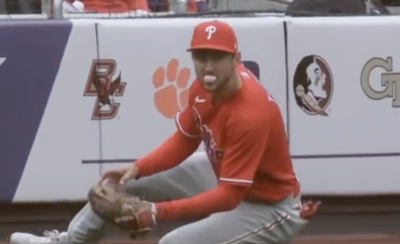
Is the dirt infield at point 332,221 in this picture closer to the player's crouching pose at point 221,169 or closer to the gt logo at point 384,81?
the gt logo at point 384,81

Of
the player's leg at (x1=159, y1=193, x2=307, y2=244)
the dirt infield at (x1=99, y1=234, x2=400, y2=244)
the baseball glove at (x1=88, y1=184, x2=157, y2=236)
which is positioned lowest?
the dirt infield at (x1=99, y1=234, x2=400, y2=244)

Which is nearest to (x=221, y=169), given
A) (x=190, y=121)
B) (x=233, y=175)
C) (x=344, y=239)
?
(x=233, y=175)

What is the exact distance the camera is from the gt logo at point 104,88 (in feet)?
23.8

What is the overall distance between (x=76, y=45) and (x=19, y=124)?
63cm

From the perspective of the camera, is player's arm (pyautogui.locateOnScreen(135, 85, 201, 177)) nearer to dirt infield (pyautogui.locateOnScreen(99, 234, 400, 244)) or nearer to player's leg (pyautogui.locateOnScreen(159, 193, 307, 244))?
player's leg (pyautogui.locateOnScreen(159, 193, 307, 244))

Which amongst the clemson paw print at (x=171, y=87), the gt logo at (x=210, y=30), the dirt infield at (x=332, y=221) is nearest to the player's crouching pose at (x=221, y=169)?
the gt logo at (x=210, y=30)

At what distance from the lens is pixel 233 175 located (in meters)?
4.64

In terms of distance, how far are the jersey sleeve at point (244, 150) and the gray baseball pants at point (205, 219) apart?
24 cm

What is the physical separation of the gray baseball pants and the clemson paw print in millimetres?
1980

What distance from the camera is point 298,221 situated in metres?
4.98

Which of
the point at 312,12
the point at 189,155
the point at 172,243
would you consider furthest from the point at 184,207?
the point at 312,12

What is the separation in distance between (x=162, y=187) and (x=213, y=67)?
80 cm

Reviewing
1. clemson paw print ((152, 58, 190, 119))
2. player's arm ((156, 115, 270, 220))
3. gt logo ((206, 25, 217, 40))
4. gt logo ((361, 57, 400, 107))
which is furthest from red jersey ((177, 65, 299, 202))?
gt logo ((361, 57, 400, 107))

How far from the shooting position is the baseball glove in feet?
15.0
